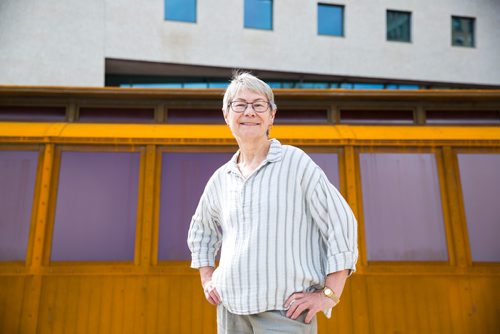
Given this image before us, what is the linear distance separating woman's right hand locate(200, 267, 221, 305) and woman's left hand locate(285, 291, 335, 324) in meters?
0.31

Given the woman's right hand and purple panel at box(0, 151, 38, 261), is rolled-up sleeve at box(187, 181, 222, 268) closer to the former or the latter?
the woman's right hand

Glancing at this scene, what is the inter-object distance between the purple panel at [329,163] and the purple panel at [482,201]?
1.14 m

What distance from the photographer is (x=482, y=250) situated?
3479mm

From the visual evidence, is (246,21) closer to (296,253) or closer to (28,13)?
(28,13)

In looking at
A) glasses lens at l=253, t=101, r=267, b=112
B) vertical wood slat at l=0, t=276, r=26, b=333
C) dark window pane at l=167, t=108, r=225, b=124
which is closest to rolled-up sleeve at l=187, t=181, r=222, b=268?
glasses lens at l=253, t=101, r=267, b=112

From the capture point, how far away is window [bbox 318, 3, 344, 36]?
1354 cm

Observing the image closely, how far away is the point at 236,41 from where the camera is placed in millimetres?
12773

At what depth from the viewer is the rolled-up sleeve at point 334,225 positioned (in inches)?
53.0

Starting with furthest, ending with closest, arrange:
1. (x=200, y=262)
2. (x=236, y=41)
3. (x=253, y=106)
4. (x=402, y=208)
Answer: (x=236, y=41) < (x=402, y=208) < (x=200, y=262) < (x=253, y=106)

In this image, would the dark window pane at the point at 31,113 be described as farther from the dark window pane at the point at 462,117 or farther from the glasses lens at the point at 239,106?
the dark window pane at the point at 462,117

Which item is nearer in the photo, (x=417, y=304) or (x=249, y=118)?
(x=249, y=118)

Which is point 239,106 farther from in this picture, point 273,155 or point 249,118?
point 273,155

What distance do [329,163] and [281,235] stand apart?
238 centimetres

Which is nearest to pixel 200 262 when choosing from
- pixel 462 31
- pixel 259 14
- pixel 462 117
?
pixel 462 117
